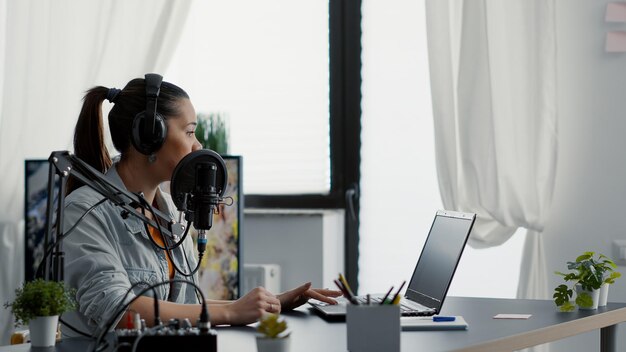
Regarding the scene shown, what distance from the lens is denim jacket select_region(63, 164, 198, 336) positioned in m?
1.85

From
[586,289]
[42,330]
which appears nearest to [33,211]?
[42,330]

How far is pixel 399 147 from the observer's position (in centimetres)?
359

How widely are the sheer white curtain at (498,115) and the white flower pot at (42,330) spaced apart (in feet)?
6.20

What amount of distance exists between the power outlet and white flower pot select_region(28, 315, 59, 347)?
2019 millimetres

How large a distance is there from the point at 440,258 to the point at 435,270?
32 millimetres

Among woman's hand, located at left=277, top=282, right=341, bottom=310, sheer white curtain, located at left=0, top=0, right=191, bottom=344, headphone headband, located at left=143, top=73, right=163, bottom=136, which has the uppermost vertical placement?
sheer white curtain, located at left=0, top=0, right=191, bottom=344

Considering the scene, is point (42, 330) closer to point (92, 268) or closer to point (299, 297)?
point (92, 268)

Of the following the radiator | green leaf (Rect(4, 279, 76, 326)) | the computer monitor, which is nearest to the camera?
green leaf (Rect(4, 279, 76, 326))

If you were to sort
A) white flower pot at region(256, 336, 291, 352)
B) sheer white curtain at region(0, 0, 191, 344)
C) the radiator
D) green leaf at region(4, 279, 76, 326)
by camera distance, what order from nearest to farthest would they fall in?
white flower pot at region(256, 336, 291, 352) → green leaf at region(4, 279, 76, 326) → the radiator → sheer white curtain at region(0, 0, 191, 344)

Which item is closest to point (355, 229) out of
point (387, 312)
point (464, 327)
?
point (464, 327)

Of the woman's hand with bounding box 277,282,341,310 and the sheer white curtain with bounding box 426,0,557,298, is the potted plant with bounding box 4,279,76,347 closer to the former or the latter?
the woman's hand with bounding box 277,282,341,310

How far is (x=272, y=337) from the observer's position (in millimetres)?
1442

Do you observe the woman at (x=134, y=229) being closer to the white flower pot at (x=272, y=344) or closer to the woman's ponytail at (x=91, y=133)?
the woman's ponytail at (x=91, y=133)

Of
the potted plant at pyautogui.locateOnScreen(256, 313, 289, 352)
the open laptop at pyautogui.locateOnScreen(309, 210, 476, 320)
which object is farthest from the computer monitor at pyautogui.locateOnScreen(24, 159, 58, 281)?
the potted plant at pyautogui.locateOnScreen(256, 313, 289, 352)
